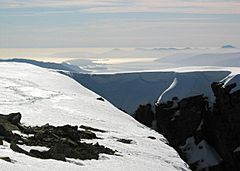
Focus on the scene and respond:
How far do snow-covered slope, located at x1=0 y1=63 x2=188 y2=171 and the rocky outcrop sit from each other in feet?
2.38

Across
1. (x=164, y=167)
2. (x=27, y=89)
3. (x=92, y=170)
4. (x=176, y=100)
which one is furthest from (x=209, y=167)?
(x=92, y=170)

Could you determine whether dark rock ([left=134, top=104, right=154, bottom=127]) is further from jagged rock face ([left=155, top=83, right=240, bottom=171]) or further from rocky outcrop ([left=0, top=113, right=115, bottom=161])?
rocky outcrop ([left=0, top=113, right=115, bottom=161])

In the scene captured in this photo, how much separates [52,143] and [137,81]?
8348 centimetres

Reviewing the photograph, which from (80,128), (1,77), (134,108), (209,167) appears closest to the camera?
(80,128)

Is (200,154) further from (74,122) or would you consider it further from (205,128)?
(74,122)

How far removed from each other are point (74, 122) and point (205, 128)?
48.9 m

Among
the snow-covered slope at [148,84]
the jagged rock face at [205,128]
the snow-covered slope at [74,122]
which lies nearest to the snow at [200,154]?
the jagged rock face at [205,128]

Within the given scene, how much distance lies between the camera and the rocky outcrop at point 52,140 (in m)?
19.1

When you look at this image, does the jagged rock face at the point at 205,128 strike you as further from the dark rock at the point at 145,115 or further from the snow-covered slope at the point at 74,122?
the snow-covered slope at the point at 74,122

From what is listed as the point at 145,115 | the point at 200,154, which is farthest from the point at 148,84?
the point at 200,154

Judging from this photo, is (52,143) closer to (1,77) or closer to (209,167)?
(1,77)

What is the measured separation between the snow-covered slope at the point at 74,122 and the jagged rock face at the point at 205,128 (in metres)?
22.3

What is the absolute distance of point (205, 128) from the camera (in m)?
80.1

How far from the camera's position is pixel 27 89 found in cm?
5494
